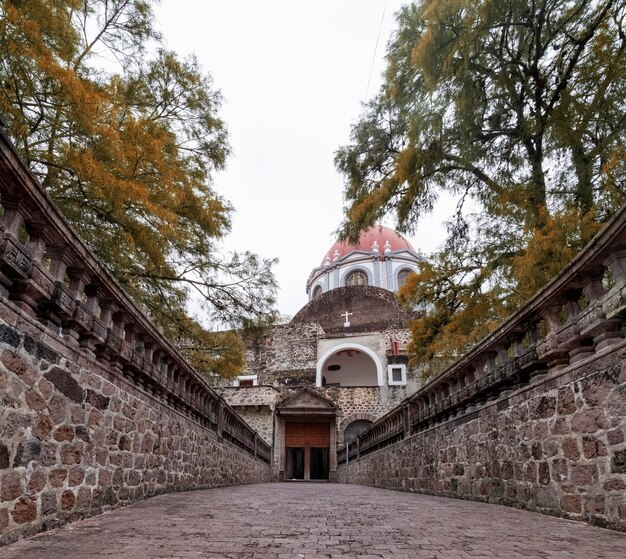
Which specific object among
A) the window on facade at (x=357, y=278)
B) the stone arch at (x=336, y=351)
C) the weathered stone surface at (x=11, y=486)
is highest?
the window on facade at (x=357, y=278)

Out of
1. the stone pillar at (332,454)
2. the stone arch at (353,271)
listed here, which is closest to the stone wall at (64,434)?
the stone pillar at (332,454)

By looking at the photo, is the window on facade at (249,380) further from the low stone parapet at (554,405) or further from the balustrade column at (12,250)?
the balustrade column at (12,250)

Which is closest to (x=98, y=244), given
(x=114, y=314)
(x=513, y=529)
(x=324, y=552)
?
(x=114, y=314)

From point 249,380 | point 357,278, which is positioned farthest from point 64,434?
point 357,278

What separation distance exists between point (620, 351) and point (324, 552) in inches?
79.0

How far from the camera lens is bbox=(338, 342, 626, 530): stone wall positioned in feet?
9.15

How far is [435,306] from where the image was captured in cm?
1012

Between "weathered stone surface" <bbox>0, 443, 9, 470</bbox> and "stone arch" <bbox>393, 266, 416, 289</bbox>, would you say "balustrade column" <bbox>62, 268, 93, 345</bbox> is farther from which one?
"stone arch" <bbox>393, 266, 416, 289</bbox>

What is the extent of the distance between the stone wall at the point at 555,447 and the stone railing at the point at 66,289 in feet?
11.2

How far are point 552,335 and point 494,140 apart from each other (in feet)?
20.0

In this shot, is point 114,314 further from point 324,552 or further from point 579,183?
point 579,183

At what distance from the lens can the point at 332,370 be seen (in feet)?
89.9

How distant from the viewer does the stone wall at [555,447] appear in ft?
9.15

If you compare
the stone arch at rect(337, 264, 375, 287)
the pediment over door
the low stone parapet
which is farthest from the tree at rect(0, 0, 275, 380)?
the stone arch at rect(337, 264, 375, 287)
